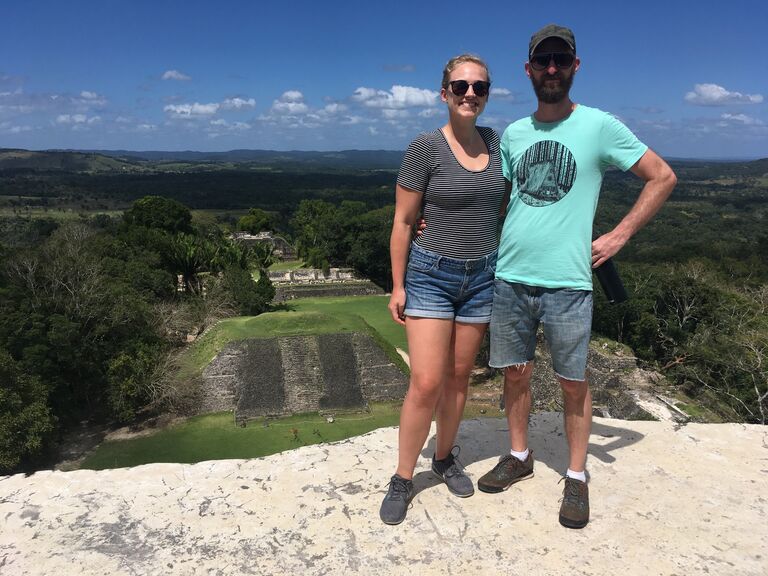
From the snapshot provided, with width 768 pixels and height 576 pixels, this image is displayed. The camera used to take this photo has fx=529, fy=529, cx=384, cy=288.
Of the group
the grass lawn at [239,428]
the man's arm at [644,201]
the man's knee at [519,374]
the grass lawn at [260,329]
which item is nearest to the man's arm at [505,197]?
the man's arm at [644,201]

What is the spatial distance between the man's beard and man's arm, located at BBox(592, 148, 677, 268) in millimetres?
553

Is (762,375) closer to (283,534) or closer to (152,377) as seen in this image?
(283,534)

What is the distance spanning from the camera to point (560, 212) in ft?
9.59

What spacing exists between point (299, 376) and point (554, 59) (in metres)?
15.7

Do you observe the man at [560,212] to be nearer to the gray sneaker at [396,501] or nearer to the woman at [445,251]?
the woman at [445,251]

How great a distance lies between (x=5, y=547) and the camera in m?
2.83

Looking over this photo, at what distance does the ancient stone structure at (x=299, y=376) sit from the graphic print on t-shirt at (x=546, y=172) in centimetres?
1451

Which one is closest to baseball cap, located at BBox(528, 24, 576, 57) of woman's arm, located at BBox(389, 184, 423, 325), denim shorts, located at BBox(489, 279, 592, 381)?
woman's arm, located at BBox(389, 184, 423, 325)

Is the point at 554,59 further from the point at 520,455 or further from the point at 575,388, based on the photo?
the point at 520,455

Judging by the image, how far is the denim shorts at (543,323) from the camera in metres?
3.02

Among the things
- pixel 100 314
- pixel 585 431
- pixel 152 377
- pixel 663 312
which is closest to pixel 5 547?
pixel 585 431

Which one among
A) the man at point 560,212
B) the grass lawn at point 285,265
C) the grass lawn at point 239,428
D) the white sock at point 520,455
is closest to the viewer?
the man at point 560,212

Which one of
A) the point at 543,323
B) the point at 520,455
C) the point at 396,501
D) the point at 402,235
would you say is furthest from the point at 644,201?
the point at 396,501

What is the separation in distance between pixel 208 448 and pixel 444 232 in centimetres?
1342
